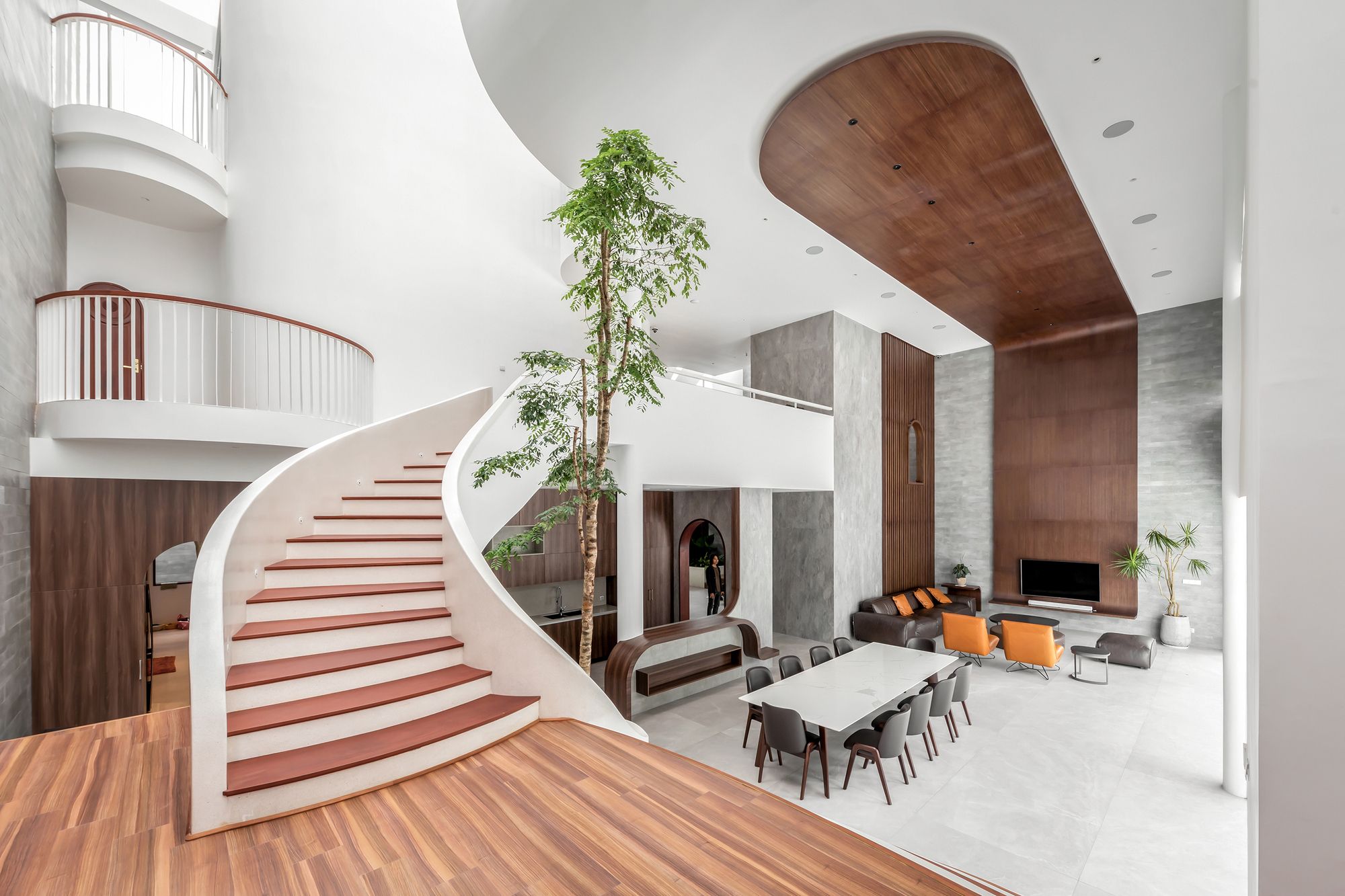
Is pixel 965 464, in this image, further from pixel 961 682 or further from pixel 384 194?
pixel 384 194

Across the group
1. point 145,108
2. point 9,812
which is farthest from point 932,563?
point 145,108

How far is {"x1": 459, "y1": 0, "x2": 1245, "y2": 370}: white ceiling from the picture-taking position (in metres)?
3.69

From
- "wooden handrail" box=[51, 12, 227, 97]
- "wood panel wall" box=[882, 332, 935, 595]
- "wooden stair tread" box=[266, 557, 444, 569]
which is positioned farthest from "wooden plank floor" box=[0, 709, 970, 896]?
"wood panel wall" box=[882, 332, 935, 595]

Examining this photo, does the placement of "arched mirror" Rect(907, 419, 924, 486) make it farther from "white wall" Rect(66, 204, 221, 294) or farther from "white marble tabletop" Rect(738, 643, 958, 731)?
"white wall" Rect(66, 204, 221, 294)

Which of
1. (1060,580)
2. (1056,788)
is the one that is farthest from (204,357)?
(1060,580)

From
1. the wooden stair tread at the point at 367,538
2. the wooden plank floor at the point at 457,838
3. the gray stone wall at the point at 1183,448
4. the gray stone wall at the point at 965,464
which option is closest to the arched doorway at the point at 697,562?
the gray stone wall at the point at 965,464

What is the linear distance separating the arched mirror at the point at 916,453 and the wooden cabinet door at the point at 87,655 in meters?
12.1

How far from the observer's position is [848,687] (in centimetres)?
580

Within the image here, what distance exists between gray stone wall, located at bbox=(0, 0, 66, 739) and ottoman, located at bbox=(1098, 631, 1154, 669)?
1263 centimetres

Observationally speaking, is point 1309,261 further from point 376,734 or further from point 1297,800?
point 376,734

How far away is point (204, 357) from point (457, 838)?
5732mm

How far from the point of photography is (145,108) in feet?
19.6

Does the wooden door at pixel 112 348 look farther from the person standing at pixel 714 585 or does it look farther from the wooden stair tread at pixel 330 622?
the person standing at pixel 714 585

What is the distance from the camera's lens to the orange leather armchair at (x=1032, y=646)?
8.12 metres
